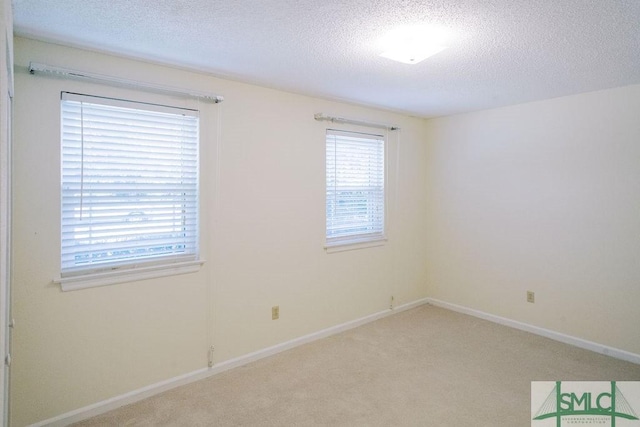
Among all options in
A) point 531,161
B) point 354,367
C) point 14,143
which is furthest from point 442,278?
point 14,143

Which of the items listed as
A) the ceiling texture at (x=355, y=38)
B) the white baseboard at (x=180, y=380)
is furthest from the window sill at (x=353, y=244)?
the ceiling texture at (x=355, y=38)

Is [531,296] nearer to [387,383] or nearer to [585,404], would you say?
[585,404]

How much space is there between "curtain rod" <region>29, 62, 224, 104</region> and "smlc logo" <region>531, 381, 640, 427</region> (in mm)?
3142

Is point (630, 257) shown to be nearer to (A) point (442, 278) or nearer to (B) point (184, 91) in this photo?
(A) point (442, 278)

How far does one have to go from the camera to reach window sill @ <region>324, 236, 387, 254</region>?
3695 millimetres

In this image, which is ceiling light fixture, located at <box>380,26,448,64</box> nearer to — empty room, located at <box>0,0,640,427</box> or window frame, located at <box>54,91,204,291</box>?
empty room, located at <box>0,0,640,427</box>

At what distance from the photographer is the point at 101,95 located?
2.35 m

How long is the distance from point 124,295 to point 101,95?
1.33 meters

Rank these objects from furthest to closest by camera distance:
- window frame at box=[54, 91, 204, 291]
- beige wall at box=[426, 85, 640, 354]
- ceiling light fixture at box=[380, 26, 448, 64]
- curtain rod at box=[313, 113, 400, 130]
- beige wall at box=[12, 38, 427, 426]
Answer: curtain rod at box=[313, 113, 400, 130] < beige wall at box=[426, 85, 640, 354] < window frame at box=[54, 91, 204, 291] < beige wall at box=[12, 38, 427, 426] < ceiling light fixture at box=[380, 26, 448, 64]

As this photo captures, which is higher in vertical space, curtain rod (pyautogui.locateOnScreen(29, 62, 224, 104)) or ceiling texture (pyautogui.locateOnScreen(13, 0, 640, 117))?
ceiling texture (pyautogui.locateOnScreen(13, 0, 640, 117))

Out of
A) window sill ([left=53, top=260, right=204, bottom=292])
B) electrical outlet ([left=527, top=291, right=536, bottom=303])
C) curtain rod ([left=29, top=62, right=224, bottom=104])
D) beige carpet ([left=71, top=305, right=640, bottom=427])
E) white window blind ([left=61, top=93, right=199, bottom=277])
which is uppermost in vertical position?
curtain rod ([left=29, top=62, right=224, bottom=104])

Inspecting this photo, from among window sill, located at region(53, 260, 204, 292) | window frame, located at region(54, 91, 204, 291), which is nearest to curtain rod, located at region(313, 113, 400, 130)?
window frame, located at region(54, 91, 204, 291)

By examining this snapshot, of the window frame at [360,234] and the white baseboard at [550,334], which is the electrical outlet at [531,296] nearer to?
the white baseboard at [550,334]

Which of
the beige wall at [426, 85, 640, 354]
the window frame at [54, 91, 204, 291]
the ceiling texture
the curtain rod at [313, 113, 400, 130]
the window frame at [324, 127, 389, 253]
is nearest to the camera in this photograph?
the ceiling texture
